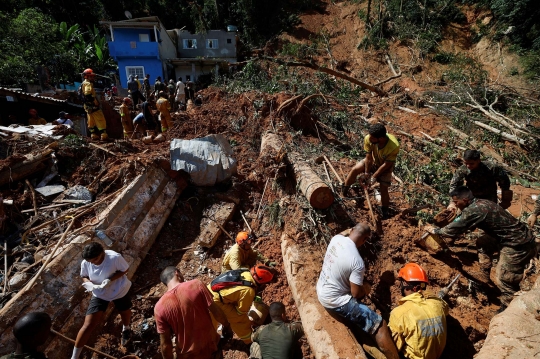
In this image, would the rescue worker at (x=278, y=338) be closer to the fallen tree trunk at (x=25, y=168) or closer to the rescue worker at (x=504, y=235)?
the rescue worker at (x=504, y=235)

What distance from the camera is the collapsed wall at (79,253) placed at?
3283 mm

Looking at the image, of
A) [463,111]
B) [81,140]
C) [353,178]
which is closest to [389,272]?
[353,178]

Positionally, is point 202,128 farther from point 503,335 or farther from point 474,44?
point 474,44

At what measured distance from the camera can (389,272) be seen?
386 cm

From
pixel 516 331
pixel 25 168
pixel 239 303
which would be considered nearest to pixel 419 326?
pixel 516 331

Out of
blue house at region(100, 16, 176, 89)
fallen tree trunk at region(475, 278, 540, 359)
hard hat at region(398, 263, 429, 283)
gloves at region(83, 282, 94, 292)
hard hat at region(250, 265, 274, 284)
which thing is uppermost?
blue house at region(100, 16, 176, 89)

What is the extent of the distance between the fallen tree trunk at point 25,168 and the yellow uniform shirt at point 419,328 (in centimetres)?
615

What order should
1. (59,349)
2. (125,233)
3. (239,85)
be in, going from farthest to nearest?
(239,85) → (125,233) → (59,349)

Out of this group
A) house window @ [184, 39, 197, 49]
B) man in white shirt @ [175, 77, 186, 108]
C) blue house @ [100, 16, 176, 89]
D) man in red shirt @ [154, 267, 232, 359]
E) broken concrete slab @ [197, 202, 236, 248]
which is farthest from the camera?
house window @ [184, 39, 197, 49]

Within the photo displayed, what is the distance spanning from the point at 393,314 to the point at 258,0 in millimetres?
25651

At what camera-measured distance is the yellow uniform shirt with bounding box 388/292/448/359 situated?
9.06 ft

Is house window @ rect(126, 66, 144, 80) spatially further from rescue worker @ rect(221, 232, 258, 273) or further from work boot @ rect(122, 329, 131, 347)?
work boot @ rect(122, 329, 131, 347)

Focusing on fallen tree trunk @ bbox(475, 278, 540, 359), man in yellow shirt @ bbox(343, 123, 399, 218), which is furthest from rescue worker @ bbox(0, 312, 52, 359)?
man in yellow shirt @ bbox(343, 123, 399, 218)

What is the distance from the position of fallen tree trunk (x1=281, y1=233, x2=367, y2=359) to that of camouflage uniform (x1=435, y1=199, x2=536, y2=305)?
67.6 inches
